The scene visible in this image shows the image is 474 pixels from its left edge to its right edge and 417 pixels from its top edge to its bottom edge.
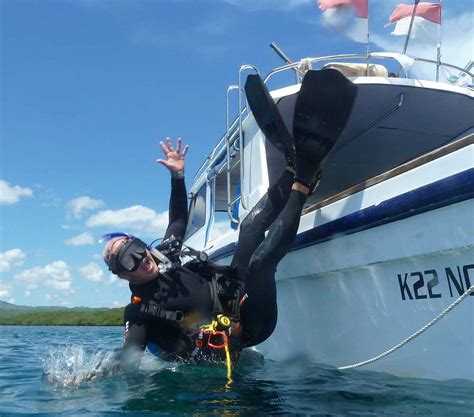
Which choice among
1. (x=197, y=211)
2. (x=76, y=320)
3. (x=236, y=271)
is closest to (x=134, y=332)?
(x=236, y=271)

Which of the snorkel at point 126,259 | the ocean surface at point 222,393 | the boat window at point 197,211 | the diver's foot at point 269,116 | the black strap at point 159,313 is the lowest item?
the ocean surface at point 222,393

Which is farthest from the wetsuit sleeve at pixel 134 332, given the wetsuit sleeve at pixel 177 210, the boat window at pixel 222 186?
the boat window at pixel 222 186

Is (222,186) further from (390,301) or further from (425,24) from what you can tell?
(390,301)

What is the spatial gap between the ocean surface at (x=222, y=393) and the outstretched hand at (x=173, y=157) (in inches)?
66.2

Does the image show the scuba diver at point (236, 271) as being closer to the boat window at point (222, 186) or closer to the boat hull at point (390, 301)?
the boat hull at point (390, 301)

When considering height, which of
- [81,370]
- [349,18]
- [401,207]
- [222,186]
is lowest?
[81,370]

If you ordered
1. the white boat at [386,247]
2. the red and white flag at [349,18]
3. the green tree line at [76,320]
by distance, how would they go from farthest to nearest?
the green tree line at [76,320], the red and white flag at [349,18], the white boat at [386,247]

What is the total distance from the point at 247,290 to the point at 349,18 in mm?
3543

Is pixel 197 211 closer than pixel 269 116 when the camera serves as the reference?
No

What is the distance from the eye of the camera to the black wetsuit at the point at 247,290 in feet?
12.8

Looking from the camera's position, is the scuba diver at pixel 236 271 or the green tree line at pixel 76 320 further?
the green tree line at pixel 76 320

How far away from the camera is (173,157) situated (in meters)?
4.85

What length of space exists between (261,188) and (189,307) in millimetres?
1557

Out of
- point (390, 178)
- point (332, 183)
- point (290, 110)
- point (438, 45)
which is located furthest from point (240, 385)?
point (438, 45)
